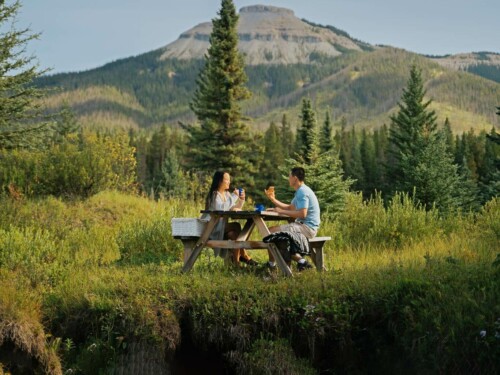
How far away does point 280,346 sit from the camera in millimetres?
7219

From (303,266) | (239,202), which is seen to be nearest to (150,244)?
(239,202)

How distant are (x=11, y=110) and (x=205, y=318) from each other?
12.7 meters

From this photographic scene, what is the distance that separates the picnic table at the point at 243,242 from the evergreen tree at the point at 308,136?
22708mm

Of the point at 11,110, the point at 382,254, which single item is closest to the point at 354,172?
the point at 11,110

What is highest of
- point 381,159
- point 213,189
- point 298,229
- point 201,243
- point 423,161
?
point 213,189

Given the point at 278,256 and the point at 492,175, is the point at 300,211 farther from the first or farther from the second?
the point at 492,175

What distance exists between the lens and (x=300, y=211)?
9219mm

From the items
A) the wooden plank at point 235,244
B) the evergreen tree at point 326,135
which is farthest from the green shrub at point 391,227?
the evergreen tree at point 326,135

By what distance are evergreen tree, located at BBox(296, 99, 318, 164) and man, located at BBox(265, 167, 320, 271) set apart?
22.6 metres

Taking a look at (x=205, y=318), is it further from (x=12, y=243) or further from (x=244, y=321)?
(x=12, y=243)

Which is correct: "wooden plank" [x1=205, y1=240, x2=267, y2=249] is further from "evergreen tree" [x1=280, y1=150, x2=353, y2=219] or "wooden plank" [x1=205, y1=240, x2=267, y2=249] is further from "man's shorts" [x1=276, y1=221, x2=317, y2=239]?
"evergreen tree" [x1=280, y1=150, x2=353, y2=219]

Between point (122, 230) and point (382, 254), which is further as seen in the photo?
point (122, 230)

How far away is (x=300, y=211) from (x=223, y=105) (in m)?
35.0

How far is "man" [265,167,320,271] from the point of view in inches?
363
